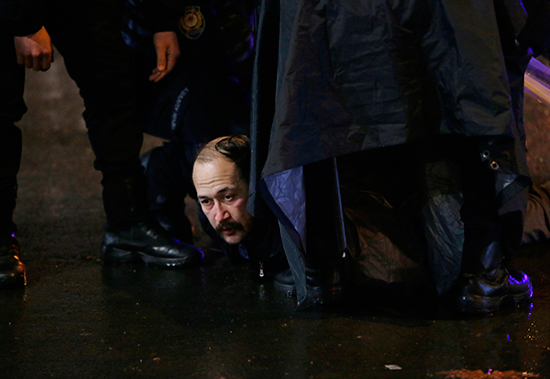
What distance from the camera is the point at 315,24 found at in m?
1.29

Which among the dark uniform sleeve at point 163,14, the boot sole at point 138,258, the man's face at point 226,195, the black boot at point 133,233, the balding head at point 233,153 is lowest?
the boot sole at point 138,258

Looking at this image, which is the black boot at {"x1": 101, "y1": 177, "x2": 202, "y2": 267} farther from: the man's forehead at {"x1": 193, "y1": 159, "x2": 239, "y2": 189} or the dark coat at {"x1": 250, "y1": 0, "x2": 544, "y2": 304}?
the dark coat at {"x1": 250, "y1": 0, "x2": 544, "y2": 304}

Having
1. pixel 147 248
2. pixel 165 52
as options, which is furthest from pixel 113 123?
pixel 147 248

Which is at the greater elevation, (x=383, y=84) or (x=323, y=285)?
(x=383, y=84)

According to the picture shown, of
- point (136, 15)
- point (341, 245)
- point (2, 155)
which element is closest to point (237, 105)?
point (136, 15)

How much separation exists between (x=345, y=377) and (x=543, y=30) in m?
0.88

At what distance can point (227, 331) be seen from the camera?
4.51ft

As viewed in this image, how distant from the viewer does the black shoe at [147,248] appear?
202 cm

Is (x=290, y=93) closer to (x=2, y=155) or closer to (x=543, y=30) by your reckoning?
(x=543, y=30)

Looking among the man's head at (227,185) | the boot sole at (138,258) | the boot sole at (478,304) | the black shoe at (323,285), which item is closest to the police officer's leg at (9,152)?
the boot sole at (138,258)

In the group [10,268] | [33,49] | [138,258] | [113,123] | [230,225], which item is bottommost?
[138,258]

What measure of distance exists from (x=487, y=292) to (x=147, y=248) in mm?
1128

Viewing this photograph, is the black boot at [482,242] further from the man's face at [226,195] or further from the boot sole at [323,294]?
the man's face at [226,195]

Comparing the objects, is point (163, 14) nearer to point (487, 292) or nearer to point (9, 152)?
point (9, 152)
